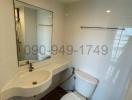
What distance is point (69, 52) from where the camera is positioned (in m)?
2.14

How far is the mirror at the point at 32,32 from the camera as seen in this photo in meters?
1.39

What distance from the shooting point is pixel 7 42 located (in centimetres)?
121

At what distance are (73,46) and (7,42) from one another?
123 cm

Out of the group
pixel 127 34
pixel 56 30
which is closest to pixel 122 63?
pixel 127 34

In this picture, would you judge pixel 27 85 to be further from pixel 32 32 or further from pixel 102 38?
pixel 102 38

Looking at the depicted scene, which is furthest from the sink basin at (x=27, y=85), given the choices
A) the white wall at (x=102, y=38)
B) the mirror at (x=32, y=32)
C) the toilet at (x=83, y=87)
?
the white wall at (x=102, y=38)

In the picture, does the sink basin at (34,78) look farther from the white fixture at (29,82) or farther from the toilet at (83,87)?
the toilet at (83,87)

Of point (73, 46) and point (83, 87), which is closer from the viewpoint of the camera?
point (83, 87)

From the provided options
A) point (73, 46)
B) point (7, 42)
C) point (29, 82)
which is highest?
point (7, 42)

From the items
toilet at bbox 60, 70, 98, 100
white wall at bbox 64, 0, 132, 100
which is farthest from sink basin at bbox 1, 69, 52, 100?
white wall at bbox 64, 0, 132, 100

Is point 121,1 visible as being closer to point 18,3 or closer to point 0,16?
point 18,3

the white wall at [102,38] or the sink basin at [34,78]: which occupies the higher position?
the white wall at [102,38]

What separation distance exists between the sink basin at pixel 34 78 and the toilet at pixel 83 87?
0.48 metres

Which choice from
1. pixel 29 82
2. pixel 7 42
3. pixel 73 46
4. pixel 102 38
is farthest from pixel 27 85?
pixel 102 38
